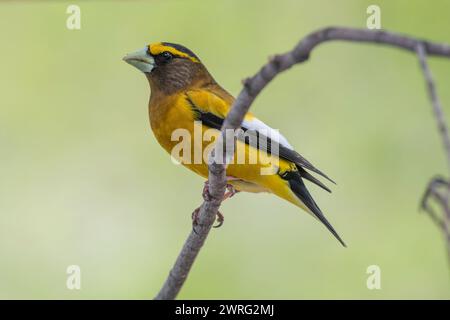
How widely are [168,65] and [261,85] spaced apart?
219cm

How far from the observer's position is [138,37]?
257 inches

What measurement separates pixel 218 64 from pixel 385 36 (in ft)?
16.5

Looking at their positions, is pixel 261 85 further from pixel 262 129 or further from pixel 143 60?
pixel 143 60

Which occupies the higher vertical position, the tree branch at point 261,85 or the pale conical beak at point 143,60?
the pale conical beak at point 143,60

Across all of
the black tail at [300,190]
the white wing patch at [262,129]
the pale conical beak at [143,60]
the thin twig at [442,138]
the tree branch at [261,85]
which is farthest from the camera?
the pale conical beak at [143,60]

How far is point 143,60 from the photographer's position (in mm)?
3973

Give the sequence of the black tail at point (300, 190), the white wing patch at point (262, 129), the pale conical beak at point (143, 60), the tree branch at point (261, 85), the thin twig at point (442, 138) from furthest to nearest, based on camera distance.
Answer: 1. the pale conical beak at point (143, 60)
2. the black tail at point (300, 190)
3. the white wing patch at point (262, 129)
4. the tree branch at point (261, 85)
5. the thin twig at point (442, 138)

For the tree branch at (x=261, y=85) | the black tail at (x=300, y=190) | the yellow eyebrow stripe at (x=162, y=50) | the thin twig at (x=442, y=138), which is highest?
the yellow eyebrow stripe at (x=162, y=50)

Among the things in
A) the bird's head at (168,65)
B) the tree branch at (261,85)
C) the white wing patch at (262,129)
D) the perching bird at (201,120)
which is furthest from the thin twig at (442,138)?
the bird's head at (168,65)

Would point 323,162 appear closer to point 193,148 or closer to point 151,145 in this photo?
point 151,145

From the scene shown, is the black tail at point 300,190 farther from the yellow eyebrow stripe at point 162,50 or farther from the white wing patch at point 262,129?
the yellow eyebrow stripe at point 162,50

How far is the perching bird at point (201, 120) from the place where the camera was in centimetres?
366

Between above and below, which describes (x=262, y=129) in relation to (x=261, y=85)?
above

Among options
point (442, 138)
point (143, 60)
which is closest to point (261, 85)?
point (442, 138)
